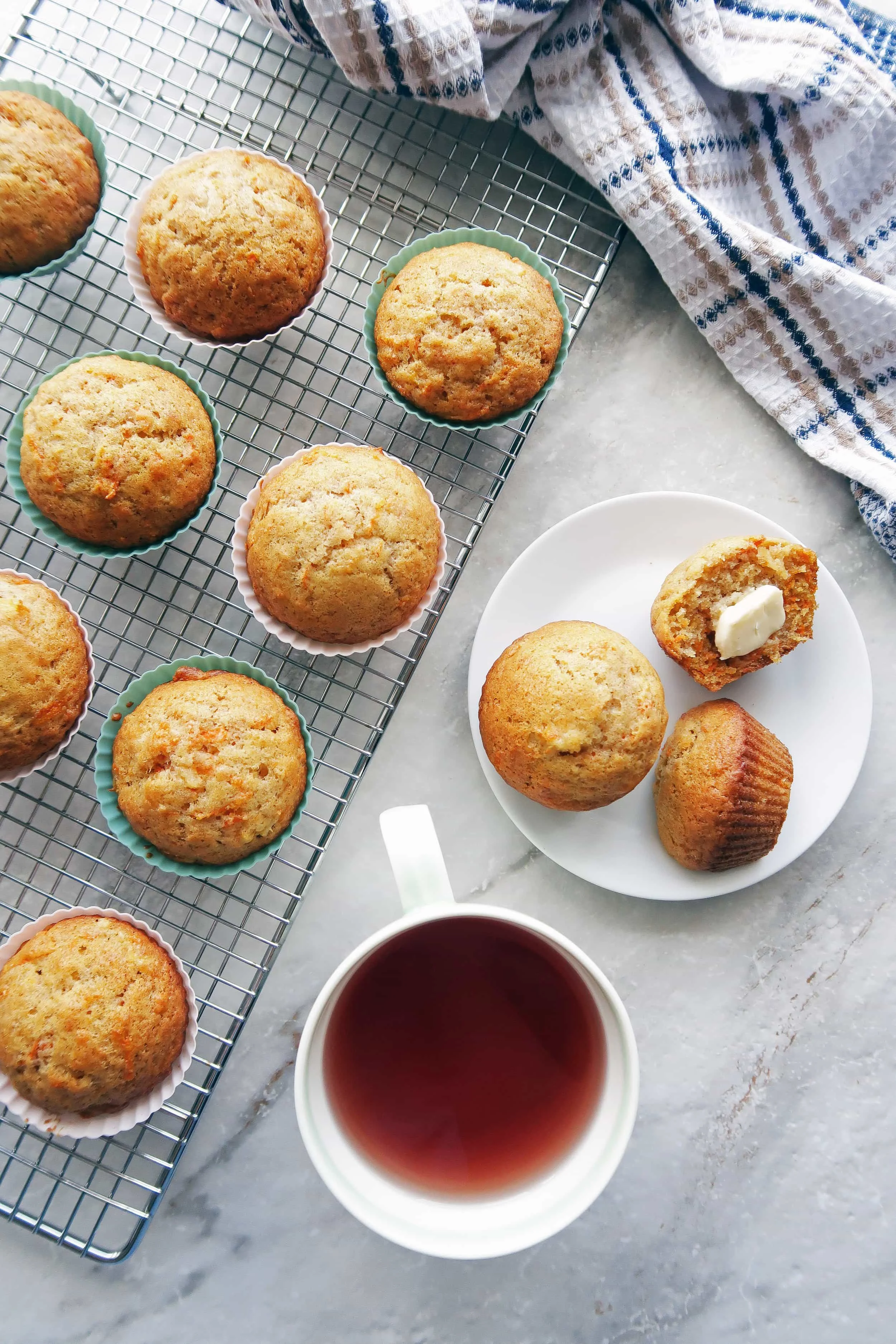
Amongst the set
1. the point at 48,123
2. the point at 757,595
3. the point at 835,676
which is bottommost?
the point at 835,676

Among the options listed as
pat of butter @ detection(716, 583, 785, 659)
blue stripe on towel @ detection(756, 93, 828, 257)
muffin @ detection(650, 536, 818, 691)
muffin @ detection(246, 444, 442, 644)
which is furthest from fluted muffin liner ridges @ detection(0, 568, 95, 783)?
blue stripe on towel @ detection(756, 93, 828, 257)

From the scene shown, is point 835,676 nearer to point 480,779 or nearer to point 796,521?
point 796,521

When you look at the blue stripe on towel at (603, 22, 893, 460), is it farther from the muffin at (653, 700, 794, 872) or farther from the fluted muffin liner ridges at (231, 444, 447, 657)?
the fluted muffin liner ridges at (231, 444, 447, 657)

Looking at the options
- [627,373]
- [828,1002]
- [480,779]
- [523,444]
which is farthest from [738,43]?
[828,1002]

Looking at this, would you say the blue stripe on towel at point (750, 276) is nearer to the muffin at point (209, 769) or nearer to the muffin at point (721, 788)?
the muffin at point (721, 788)

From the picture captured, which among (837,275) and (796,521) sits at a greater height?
(837,275)

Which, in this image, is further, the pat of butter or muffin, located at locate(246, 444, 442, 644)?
the pat of butter

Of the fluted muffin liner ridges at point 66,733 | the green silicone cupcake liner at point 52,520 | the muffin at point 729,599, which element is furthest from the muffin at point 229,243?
the muffin at point 729,599
